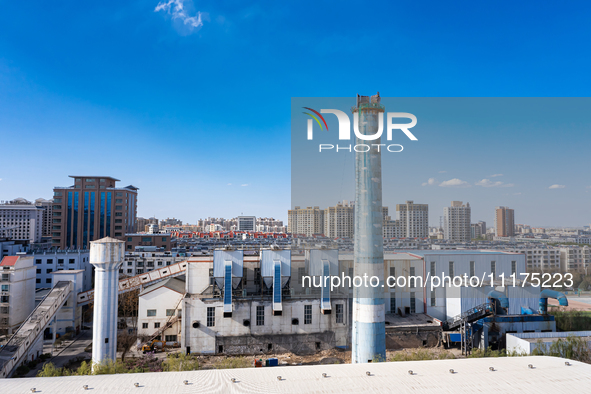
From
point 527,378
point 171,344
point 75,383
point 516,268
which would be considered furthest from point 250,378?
point 516,268

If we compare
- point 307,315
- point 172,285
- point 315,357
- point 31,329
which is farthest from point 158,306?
point 315,357

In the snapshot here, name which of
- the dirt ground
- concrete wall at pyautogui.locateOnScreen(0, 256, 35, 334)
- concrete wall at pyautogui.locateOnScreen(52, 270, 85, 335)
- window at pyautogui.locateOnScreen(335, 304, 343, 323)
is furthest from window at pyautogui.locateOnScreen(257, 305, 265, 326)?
concrete wall at pyautogui.locateOnScreen(0, 256, 35, 334)

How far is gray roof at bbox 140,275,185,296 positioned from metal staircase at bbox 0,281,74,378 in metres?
4.83

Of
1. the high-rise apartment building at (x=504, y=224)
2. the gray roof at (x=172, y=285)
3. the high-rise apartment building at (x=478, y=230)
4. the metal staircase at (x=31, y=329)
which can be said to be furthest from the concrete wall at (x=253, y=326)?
the high-rise apartment building at (x=478, y=230)

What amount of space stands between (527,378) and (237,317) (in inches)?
517

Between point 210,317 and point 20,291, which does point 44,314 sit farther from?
point 210,317

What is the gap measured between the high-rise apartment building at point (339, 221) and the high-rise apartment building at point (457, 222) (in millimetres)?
13836

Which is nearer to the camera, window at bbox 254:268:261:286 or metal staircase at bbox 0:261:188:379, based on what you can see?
metal staircase at bbox 0:261:188:379

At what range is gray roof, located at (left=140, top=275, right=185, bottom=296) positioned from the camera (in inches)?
802

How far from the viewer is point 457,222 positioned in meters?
41.2

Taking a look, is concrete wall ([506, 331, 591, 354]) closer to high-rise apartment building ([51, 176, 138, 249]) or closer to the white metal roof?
the white metal roof

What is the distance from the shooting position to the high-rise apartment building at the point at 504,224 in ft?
99.2

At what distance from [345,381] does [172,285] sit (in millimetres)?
15733

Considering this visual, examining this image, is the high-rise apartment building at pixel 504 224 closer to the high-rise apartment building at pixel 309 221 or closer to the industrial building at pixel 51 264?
the high-rise apartment building at pixel 309 221
